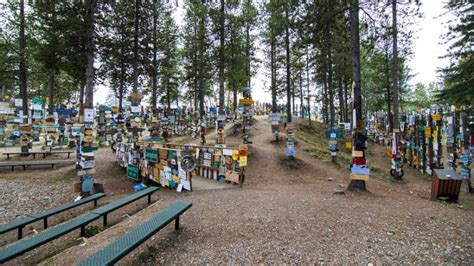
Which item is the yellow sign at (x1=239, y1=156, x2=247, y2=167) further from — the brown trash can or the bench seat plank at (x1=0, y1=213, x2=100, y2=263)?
the brown trash can

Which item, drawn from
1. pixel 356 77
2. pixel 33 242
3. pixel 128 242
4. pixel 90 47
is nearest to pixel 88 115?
pixel 90 47

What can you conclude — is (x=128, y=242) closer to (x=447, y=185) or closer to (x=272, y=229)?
(x=272, y=229)

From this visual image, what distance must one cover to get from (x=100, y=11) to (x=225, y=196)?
9345 millimetres

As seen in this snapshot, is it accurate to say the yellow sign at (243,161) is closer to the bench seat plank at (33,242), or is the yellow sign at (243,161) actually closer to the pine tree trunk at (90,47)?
the bench seat plank at (33,242)

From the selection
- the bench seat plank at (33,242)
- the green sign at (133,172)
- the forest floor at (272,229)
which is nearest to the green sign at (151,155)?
the green sign at (133,172)

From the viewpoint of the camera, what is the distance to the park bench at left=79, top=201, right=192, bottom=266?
2.68 meters

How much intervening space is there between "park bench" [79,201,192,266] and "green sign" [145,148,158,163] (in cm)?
399

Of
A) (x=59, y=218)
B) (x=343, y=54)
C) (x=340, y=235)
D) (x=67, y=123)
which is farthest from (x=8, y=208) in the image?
(x=343, y=54)

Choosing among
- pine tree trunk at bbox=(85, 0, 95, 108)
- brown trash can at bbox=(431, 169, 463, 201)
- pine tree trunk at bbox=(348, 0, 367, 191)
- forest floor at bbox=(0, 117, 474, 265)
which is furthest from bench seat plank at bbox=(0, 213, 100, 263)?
brown trash can at bbox=(431, 169, 463, 201)

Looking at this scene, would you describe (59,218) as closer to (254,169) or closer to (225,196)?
(225,196)

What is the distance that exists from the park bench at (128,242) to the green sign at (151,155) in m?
3.99

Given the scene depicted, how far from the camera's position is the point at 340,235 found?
158 inches

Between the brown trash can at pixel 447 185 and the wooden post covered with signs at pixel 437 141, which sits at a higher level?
the wooden post covered with signs at pixel 437 141

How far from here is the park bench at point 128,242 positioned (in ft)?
8.80
